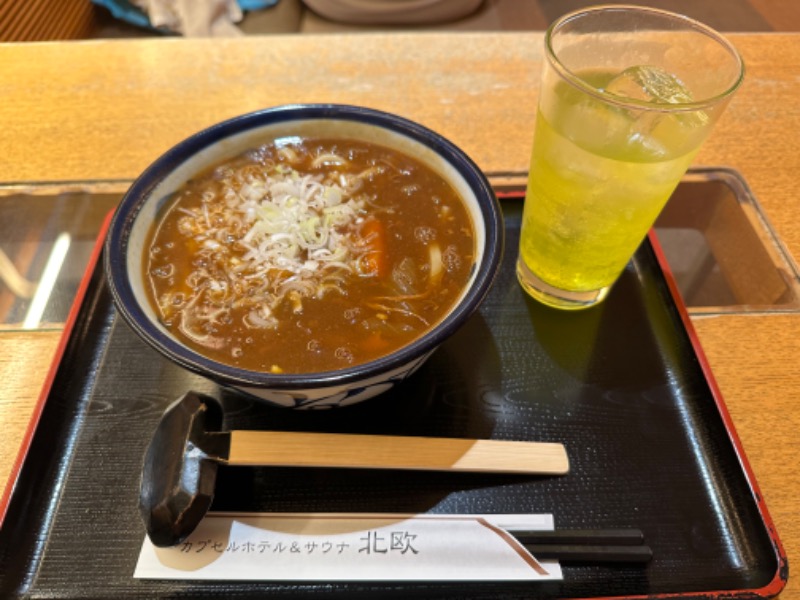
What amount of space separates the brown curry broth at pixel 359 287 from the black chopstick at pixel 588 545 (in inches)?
16.6

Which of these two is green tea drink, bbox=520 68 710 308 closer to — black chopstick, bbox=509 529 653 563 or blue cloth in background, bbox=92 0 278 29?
black chopstick, bbox=509 529 653 563

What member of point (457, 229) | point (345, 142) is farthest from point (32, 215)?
point (457, 229)

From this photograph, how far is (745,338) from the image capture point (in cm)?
140

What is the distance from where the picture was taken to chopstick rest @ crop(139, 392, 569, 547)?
41.1 inches

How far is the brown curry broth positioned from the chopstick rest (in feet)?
0.47

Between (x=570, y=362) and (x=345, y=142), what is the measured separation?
0.75 metres

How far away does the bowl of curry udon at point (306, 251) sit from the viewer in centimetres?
104

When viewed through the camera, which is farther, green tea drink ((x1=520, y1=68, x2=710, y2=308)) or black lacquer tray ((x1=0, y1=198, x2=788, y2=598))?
green tea drink ((x1=520, y1=68, x2=710, y2=308))

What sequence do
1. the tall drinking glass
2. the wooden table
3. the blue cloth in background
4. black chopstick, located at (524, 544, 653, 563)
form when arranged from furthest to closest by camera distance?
the blue cloth in background
the wooden table
the tall drinking glass
black chopstick, located at (524, 544, 653, 563)

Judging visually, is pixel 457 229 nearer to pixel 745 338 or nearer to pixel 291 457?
pixel 291 457

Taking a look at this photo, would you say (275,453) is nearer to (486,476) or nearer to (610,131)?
(486,476)

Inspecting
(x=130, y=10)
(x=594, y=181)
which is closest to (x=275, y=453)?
(x=594, y=181)

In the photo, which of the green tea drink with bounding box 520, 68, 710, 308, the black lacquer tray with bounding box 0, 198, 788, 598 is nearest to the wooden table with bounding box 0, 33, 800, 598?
the black lacquer tray with bounding box 0, 198, 788, 598

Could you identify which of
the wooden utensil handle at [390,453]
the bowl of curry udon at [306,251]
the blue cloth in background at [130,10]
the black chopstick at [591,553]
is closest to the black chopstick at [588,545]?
the black chopstick at [591,553]
